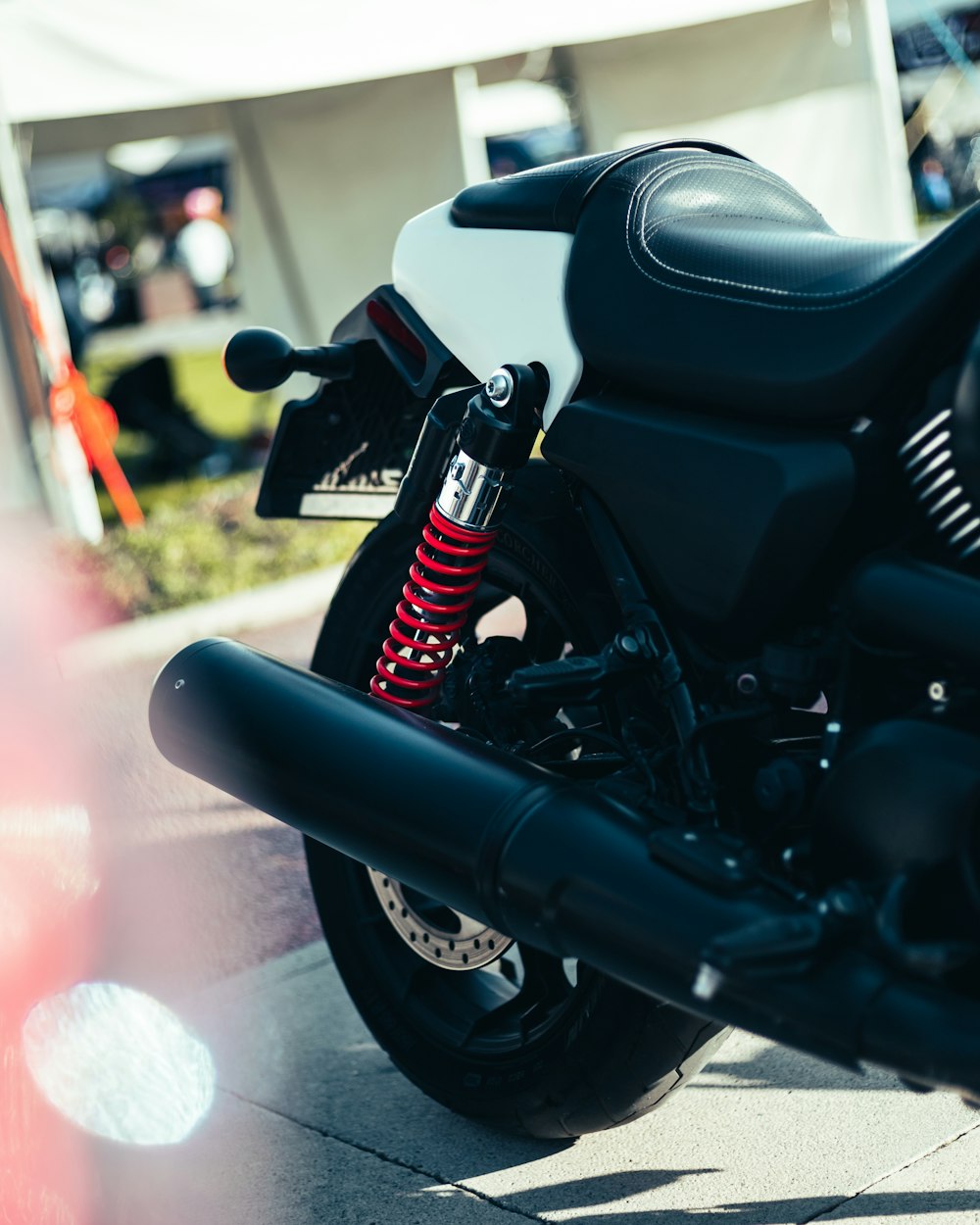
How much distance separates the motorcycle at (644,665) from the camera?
1589mm

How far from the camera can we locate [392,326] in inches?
97.7

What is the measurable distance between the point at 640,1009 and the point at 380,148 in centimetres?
778

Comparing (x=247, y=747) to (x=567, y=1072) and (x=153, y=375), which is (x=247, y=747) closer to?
(x=567, y=1072)

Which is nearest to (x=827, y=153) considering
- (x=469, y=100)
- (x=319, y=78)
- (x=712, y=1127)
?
(x=469, y=100)

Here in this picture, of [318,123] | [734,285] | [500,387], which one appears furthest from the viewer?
[318,123]

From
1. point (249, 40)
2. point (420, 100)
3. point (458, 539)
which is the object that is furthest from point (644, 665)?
point (420, 100)

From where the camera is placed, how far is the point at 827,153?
9.98 m

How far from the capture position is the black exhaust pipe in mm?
1511

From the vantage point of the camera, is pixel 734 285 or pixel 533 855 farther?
pixel 734 285

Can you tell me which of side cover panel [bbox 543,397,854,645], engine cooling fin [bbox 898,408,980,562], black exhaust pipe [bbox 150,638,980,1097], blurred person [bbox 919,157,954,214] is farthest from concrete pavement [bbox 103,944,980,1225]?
blurred person [bbox 919,157,954,214]

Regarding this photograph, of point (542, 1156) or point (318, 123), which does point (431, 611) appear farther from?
point (318, 123)

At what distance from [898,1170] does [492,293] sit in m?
1.40

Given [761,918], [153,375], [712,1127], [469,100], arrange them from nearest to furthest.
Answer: [761,918] < [712,1127] < [469,100] < [153,375]

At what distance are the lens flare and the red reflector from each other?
4.32ft
